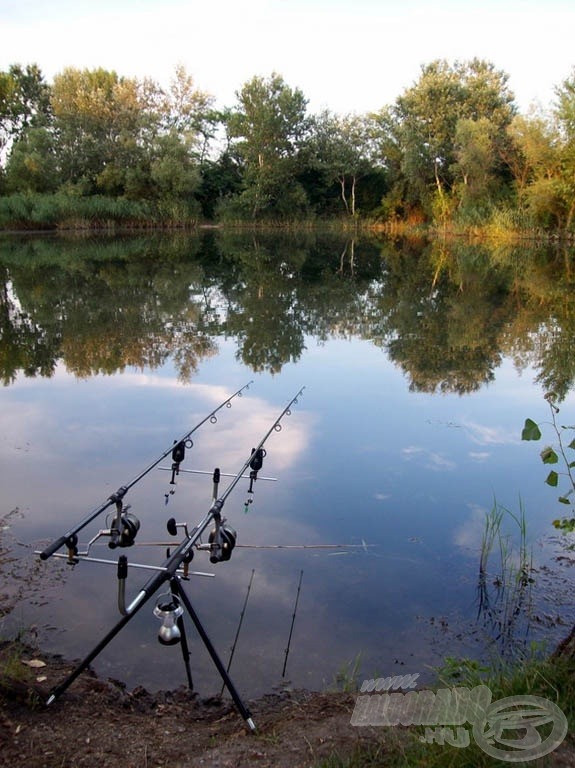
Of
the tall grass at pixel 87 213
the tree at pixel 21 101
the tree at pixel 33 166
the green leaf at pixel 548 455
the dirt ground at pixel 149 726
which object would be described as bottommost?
the dirt ground at pixel 149 726

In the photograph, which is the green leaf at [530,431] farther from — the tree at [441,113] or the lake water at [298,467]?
the tree at [441,113]

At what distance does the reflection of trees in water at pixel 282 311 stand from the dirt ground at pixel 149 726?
20.8 ft

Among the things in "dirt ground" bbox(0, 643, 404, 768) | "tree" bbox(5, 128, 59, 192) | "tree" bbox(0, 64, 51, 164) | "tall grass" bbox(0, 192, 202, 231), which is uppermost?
"tree" bbox(0, 64, 51, 164)

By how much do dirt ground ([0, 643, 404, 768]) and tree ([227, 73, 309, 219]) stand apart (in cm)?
4745

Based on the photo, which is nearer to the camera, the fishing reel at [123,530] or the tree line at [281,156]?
the fishing reel at [123,530]

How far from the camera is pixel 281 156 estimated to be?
49125 millimetres

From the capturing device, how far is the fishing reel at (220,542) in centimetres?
337

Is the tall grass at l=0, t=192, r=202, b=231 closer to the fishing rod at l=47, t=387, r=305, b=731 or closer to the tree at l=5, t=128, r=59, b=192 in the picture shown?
the tree at l=5, t=128, r=59, b=192

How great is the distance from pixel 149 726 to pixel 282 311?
11.9 meters

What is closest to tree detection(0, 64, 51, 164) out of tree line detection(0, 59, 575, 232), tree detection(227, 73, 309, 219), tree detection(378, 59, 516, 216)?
tree line detection(0, 59, 575, 232)

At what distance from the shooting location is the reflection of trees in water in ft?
34.2

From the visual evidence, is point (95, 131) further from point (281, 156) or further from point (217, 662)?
point (217, 662)

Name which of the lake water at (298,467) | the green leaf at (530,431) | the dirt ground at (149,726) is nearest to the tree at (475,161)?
the lake water at (298,467)

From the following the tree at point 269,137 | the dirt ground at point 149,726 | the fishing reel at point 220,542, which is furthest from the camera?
the tree at point 269,137
